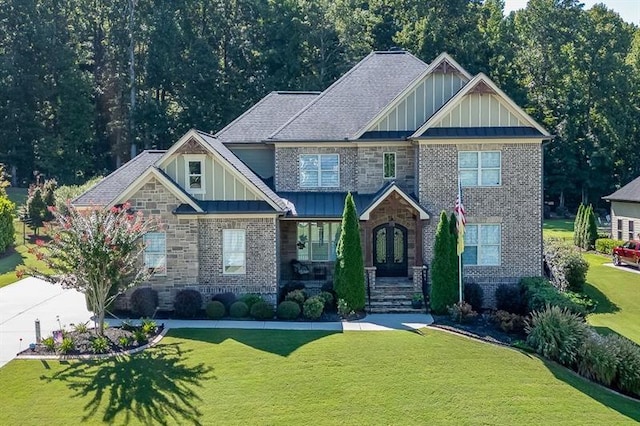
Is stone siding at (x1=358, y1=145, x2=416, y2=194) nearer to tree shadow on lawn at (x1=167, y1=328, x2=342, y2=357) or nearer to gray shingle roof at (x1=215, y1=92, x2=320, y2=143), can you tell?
gray shingle roof at (x1=215, y1=92, x2=320, y2=143)

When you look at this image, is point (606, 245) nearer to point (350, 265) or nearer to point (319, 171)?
point (319, 171)

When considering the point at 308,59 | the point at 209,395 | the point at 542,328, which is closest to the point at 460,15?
the point at 308,59

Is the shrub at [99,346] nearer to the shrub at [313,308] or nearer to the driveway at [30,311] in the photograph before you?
the driveway at [30,311]

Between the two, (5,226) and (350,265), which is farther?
(5,226)

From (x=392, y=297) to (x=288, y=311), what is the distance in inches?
165

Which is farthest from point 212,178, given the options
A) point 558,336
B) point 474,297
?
point 558,336

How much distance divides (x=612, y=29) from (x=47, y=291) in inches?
2246

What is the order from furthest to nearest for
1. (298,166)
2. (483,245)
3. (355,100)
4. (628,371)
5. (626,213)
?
(626,213) < (355,100) < (298,166) < (483,245) < (628,371)

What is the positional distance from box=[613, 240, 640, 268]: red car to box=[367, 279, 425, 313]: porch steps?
47.7 ft

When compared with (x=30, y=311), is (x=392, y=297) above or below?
above

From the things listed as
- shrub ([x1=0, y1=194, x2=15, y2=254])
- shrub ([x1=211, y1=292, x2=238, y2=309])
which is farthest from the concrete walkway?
shrub ([x1=0, y1=194, x2=15, y2=254])

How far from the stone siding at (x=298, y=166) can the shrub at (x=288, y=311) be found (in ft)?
19.9

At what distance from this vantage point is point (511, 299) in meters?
20.3

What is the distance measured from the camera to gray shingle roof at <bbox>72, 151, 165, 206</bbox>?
21.4 meters
